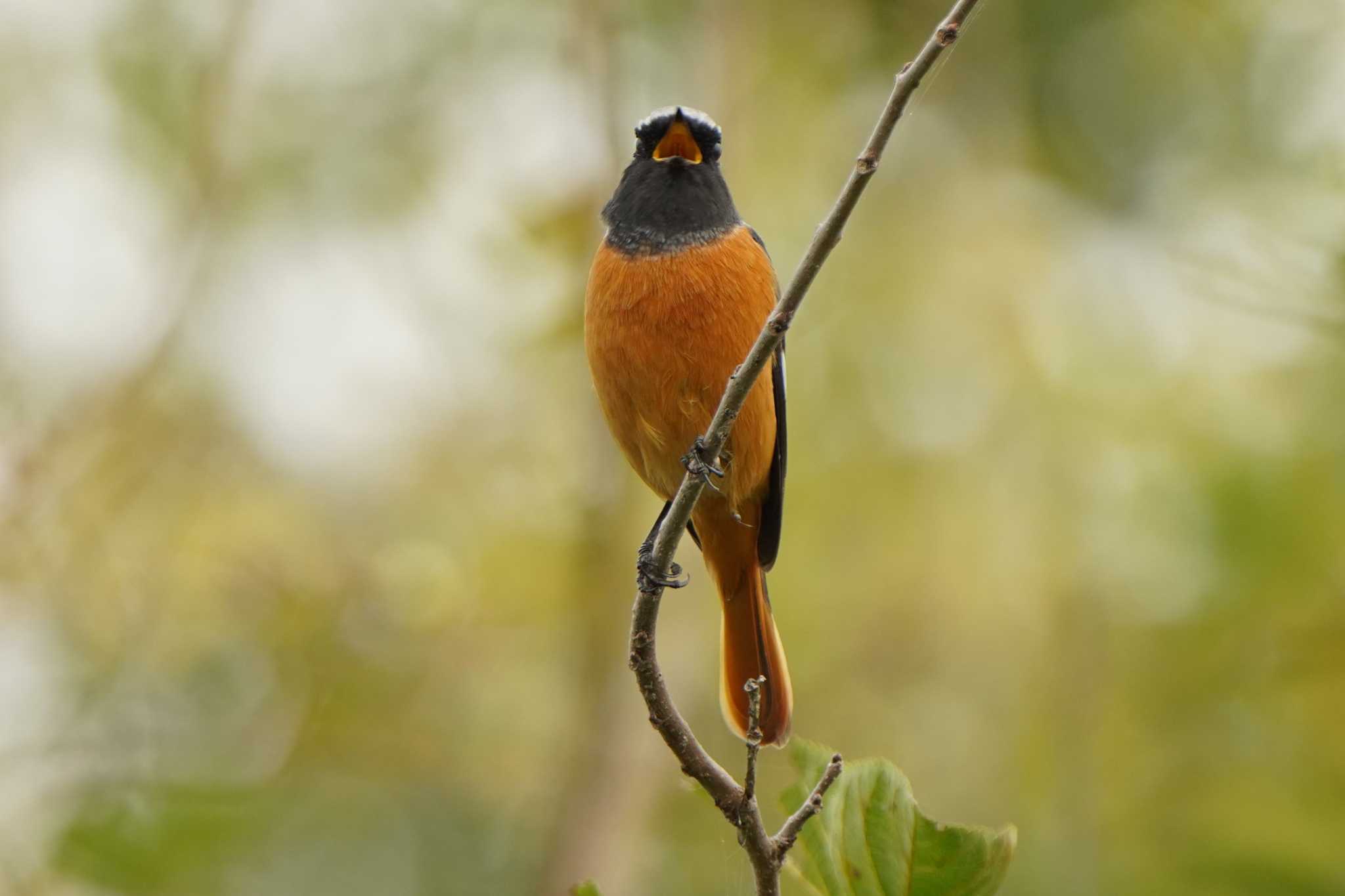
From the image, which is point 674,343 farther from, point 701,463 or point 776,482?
point 701,463

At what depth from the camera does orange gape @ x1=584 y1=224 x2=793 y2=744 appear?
410 cm

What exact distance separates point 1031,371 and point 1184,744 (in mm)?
2677

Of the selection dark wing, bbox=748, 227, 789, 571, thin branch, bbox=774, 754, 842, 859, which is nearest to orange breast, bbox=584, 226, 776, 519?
dark wing, bbox=748, 227, 789, 571

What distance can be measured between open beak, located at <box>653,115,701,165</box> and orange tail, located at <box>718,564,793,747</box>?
1.40m

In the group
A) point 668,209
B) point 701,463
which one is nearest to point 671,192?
point 668,209

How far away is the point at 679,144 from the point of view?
4.66 meters

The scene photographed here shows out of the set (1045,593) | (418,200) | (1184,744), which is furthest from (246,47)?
(1184,744)

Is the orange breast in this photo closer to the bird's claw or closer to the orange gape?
the orange gape

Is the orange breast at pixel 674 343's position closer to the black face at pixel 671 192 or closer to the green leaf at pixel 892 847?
the black face at pixel 671 192

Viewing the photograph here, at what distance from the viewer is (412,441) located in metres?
9.10

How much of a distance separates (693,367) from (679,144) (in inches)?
38.5

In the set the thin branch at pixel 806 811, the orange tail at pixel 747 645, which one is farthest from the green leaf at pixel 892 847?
the orange tail at pixel 747 645

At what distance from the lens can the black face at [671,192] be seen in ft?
14.3

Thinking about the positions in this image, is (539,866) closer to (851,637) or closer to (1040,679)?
(851,637)
